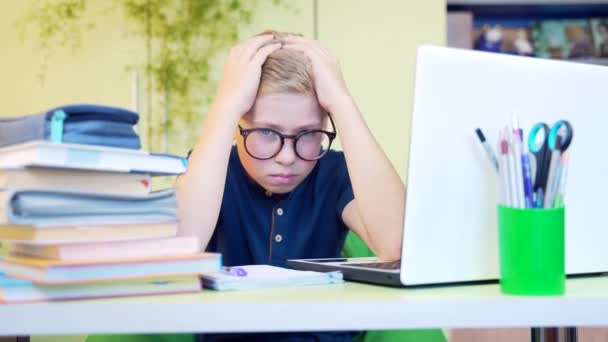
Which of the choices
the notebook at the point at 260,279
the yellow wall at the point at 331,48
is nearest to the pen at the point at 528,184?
the notebook at the point at 260,279

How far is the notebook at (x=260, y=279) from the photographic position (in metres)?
0.91

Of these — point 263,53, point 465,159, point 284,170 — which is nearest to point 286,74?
point 263,53

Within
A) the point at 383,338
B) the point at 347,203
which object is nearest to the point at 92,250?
the point at 383,338

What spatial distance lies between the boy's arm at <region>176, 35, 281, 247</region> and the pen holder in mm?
597

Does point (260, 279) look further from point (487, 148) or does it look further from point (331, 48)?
point (331, 48)

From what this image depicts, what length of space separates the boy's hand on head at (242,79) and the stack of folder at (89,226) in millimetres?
507

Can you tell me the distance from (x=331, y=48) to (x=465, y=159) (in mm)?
2080

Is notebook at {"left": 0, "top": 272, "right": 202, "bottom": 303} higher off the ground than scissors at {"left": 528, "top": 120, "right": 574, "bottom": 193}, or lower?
lower

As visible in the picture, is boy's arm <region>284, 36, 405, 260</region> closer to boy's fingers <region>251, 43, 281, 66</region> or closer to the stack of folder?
boy's fingers <region>251, 43, 281, 66</region>

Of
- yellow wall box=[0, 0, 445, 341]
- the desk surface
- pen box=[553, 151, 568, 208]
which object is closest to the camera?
the desk surface

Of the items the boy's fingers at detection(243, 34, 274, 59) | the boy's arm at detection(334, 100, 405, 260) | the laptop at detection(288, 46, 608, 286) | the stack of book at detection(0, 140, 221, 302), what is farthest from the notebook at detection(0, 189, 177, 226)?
the boy's fingers at detection(243, 34, 274, 59)

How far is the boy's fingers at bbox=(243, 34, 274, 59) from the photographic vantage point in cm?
145

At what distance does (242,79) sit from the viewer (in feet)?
4.61

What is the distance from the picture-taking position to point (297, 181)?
1.49 metres
